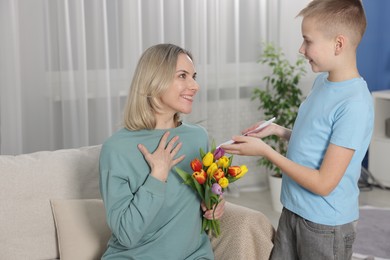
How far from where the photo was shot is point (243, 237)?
204cm

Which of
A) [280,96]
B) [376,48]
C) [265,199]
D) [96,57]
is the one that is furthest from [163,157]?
[376,48]

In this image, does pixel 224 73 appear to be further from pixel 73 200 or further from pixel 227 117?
pixel 73 200

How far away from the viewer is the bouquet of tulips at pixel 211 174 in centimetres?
182

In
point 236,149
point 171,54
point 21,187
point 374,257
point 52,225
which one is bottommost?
point 374,257

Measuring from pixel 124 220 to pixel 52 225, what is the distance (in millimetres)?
473

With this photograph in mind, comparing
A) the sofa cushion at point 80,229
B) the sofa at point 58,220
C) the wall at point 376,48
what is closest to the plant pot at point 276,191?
the wall at point 376,48

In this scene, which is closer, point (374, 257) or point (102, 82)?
point (374, 257)

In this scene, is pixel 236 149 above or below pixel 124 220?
above

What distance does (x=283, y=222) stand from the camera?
A: 192cm

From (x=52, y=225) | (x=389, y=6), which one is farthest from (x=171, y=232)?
(x=389, y=6)

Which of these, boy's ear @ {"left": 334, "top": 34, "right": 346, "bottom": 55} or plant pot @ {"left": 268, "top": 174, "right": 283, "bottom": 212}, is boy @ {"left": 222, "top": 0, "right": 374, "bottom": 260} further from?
plant pot @ {"left": 268, "top": 174, "right": 283, "bottom": 212}

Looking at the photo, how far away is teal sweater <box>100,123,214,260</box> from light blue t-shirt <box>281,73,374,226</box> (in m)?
0.31

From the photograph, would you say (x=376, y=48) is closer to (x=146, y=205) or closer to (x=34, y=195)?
(x=34, y=195)

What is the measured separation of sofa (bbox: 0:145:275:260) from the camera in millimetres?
2062
